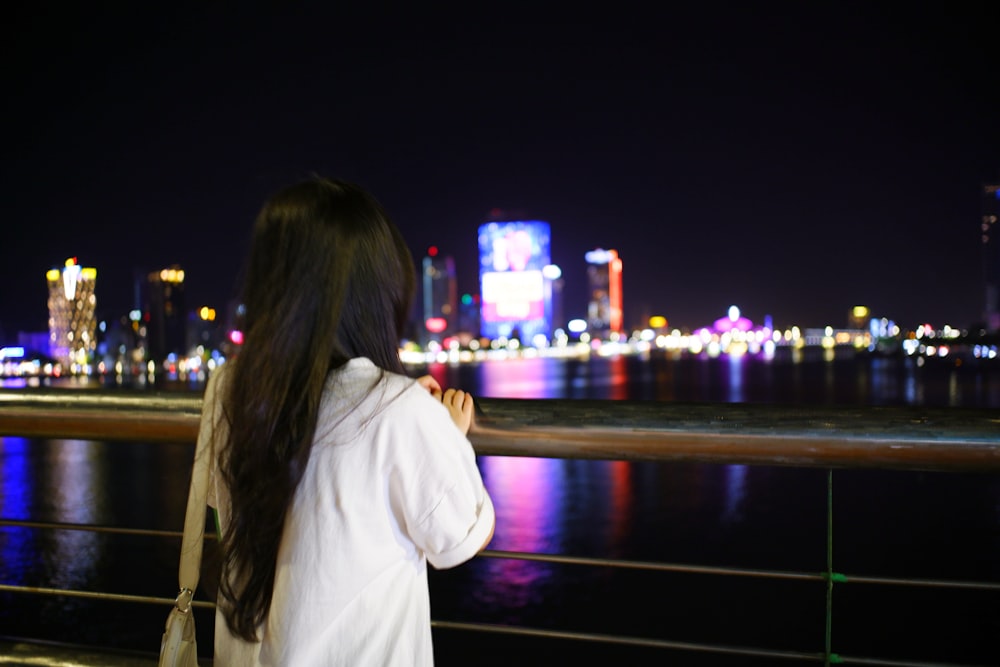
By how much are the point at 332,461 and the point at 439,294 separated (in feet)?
496

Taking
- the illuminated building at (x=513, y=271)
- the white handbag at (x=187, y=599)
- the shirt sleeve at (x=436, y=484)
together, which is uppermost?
the illuminated building at (x=513, y=271)

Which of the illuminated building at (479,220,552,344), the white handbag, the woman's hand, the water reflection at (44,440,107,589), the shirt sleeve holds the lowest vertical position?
the water reflection at (44,440,107,589)

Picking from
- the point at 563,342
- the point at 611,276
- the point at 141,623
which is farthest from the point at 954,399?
the point at 611,276

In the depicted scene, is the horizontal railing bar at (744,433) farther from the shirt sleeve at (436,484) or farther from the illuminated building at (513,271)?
the illuminated building at (513,271)

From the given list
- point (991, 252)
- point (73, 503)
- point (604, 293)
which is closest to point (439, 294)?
point (604, 293)

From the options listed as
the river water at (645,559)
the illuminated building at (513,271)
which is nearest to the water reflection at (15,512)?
the river water at (645,559)

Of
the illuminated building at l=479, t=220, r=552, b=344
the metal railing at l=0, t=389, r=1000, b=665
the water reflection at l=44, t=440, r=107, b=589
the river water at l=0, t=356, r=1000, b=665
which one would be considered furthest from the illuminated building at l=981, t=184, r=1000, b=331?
the metal railing at l=0, t=389, r=1000, b=665

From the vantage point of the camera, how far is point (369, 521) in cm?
92

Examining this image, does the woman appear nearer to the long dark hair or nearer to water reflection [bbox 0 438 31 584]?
the long dark hair

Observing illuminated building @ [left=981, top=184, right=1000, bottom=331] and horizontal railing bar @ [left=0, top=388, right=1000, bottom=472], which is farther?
illuminated building @ [left=981, top=184, right=1000, bottom=331]

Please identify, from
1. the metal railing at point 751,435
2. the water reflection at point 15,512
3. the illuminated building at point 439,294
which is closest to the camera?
the metal railing at point 751,435

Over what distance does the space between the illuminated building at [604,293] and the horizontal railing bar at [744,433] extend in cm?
15882

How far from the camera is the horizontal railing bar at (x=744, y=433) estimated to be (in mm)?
1118

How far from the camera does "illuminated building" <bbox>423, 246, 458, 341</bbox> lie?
5610 inches
